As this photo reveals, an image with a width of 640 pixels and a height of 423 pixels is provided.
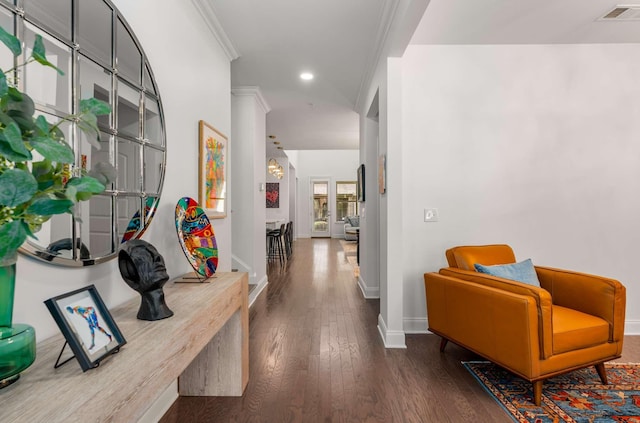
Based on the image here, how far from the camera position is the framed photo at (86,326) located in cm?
97

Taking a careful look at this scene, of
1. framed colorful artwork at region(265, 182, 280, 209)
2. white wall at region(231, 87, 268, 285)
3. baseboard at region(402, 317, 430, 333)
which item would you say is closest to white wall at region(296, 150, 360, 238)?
framed colorful artwork at region(265, 182, 280, 209)

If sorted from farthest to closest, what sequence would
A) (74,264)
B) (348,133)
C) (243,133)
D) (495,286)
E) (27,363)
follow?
(348,133), (243,133), (495,286), (74,264), (27,363)

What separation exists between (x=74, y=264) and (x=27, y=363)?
53 cm

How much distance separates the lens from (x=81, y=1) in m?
1.42

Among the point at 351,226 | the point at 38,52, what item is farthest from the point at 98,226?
the point at 351,226

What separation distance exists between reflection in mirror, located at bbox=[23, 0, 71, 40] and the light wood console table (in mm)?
1150

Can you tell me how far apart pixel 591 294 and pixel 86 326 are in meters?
2.89

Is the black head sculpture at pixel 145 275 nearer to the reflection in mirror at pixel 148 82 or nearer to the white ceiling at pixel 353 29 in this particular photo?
the reflection in mirror at pixel 148 82

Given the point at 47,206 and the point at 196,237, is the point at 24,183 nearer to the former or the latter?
the point at 47,206

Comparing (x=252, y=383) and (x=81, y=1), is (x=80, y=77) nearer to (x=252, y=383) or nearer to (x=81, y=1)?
(x=81, y=1)

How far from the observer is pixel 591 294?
2.33 metres

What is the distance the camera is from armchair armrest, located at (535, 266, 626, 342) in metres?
2.22

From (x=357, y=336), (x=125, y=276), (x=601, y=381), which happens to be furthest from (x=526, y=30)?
(x=125, y=276)

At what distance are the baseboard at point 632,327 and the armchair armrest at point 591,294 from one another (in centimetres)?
143
